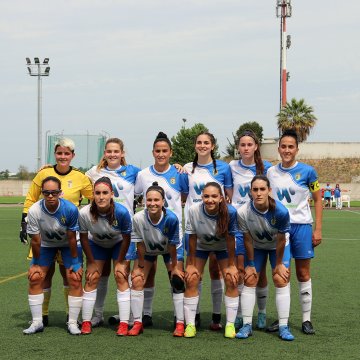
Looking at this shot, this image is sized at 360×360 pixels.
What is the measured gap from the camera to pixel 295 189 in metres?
4.58

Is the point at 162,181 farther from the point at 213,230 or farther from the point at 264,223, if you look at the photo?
the point at 264,223

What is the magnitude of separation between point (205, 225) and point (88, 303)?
1.39 meters

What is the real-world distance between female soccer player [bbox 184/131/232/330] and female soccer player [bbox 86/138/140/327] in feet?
2.10

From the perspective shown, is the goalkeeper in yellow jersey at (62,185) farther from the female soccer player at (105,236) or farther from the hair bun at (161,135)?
the hair bun at (161,135)

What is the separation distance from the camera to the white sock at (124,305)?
4.48 metres

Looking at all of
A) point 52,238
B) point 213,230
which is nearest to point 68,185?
point 52,238

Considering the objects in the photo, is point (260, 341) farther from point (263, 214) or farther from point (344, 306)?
point (344, 306)

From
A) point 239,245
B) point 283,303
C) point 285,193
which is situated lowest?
point 283,303

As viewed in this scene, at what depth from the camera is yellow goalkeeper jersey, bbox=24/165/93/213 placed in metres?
4.86

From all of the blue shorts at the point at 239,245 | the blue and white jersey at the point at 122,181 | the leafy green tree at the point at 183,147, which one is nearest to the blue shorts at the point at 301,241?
the blue shorts at the point at 239,245

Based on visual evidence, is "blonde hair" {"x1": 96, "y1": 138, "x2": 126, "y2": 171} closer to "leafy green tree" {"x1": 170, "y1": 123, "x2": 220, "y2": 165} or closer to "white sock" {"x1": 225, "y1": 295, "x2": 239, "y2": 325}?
"white sock" {"x1": 225, "y1": 295, "x2": 239, "y2": 325}

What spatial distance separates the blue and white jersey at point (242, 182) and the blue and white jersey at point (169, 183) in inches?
20.8

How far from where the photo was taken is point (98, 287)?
485 centimetres

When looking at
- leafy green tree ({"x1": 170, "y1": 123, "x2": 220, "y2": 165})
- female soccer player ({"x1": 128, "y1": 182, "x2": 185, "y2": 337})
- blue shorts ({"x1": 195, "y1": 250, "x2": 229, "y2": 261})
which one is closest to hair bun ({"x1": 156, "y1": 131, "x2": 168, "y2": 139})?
female soccer player ({"x1": 128, "y1": 182, "x2": 185, "y2": 337})
